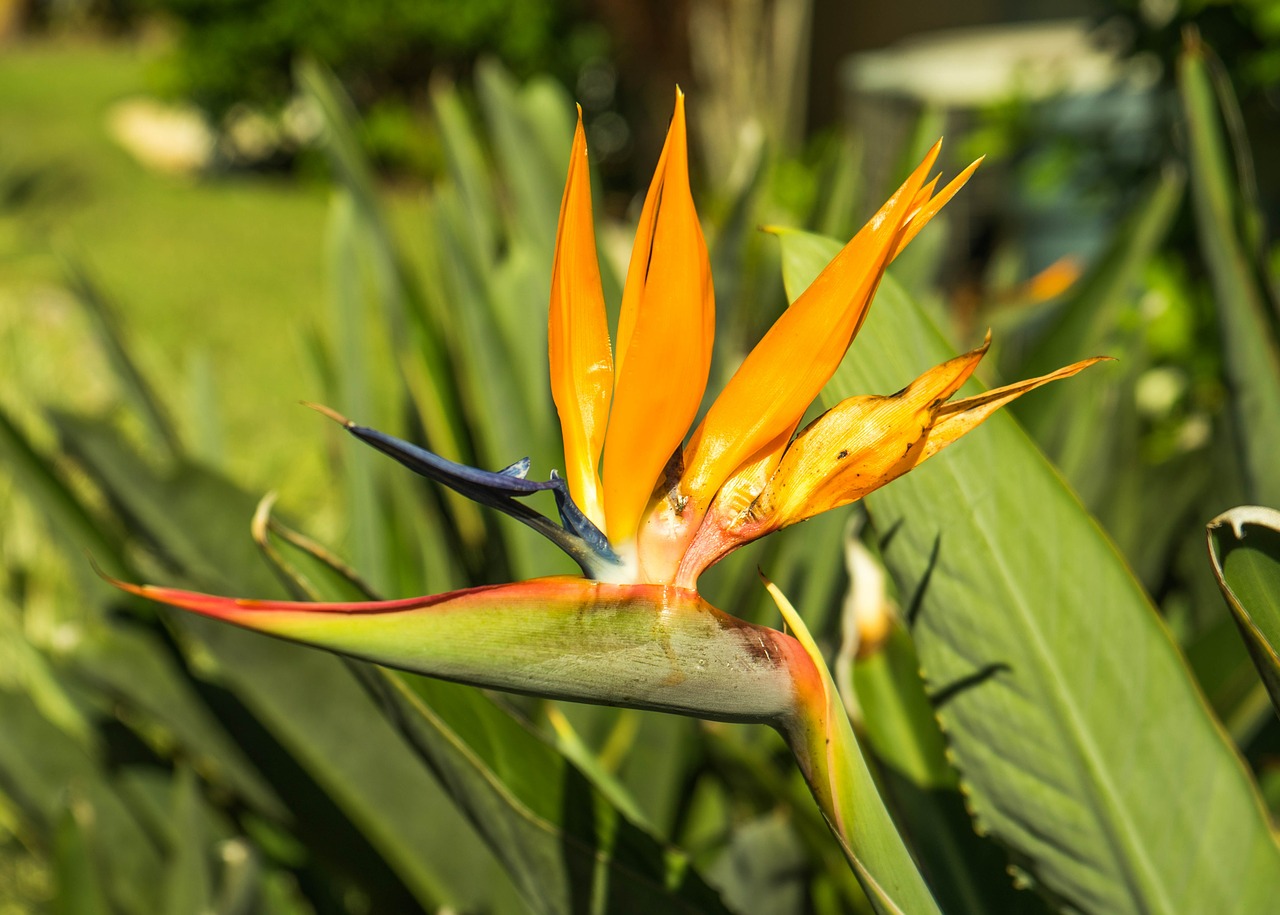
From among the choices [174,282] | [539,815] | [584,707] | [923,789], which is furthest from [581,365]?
[174,282]

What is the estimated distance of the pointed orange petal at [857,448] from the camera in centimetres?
32

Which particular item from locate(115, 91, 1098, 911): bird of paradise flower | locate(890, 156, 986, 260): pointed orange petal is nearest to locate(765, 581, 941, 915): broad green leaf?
locate(115, 91, 1098, 911): bird of paradise flower

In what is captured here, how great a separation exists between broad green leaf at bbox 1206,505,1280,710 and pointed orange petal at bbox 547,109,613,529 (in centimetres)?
20

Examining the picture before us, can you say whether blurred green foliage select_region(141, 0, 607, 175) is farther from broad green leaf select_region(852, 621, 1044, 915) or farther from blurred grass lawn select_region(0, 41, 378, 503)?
broad green leaf select_region(852, 621, 1044, 915)

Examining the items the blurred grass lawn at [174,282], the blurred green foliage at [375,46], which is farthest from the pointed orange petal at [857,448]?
the blurred green foliage at [375,46]

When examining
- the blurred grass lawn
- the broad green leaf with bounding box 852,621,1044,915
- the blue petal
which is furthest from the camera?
the blurred grass lawn

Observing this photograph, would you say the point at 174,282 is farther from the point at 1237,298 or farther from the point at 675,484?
the point at 675,484

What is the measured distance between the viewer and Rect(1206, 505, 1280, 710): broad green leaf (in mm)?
383

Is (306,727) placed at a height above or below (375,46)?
below

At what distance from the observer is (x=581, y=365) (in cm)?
35

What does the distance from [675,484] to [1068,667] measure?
24 centimetres

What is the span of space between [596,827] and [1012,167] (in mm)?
1768

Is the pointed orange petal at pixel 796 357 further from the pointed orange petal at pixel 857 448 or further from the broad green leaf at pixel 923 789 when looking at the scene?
the broad green leaf at pixel 923 789

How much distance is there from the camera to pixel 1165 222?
0.99 meters
